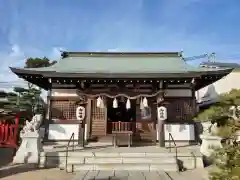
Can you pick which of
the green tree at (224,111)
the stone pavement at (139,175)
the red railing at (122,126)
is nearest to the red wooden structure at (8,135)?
the stone pavement at (139,175)

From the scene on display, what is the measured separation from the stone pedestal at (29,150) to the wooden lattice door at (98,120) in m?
4.00

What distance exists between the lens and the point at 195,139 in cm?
1296

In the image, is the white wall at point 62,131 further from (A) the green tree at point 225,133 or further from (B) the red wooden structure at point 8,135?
(A) the green tree at point 225,133

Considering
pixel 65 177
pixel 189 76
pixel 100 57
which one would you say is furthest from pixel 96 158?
pixel 100 57

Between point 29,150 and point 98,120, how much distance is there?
15.1ft

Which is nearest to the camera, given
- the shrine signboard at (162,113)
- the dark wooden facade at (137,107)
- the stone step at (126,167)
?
the stone step at (126,167)

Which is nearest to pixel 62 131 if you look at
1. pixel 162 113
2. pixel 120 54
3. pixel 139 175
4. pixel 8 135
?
pixel 8 135

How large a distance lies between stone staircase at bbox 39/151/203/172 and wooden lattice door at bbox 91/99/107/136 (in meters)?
3.51

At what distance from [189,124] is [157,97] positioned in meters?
2.47

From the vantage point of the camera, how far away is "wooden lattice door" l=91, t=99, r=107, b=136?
43.8 ft

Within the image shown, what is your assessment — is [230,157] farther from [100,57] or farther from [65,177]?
[100,57]

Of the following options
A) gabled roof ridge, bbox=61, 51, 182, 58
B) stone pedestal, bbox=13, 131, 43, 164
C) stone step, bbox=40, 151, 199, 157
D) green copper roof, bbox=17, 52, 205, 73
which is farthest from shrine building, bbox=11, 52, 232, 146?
gabled roof ridge, bbox=61, 51, 182, 58

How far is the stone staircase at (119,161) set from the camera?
8977 millimetres

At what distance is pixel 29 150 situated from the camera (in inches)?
383
